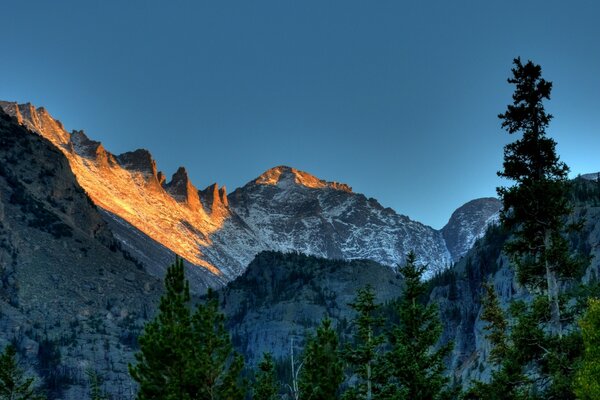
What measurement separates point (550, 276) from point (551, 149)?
6.32m

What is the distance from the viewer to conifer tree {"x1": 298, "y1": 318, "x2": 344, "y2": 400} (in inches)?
1479

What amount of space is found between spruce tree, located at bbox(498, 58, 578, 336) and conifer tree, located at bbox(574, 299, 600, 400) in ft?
5.08

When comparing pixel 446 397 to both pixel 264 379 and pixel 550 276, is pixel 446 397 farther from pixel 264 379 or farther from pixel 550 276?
pixel 264 379

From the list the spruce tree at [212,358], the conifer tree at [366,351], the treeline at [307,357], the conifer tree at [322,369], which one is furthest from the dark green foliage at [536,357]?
the spruce tree at [212,358]

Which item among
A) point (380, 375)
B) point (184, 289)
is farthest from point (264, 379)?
point (184, 289)

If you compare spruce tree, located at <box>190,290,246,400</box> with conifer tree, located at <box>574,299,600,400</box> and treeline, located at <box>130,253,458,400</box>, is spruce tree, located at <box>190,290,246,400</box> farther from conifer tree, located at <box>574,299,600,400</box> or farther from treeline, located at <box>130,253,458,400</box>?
conifer tree, located at <box>574,299,600,400</box>

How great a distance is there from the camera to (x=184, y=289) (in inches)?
1452

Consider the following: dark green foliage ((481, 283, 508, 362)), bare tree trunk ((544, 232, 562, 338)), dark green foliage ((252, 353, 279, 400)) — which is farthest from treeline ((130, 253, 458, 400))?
dark green foliage ((481, 283, 508, 362))

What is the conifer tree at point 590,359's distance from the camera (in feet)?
87.1

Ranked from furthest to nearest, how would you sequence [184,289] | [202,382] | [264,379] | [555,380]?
[264,379]
[184,289]
[202,382]
[555,380]

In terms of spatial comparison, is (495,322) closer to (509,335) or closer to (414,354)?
(414,354)

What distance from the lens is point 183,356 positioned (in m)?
33.2

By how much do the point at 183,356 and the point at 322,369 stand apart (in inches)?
364

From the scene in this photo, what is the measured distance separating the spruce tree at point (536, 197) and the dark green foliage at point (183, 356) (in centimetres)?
1654
